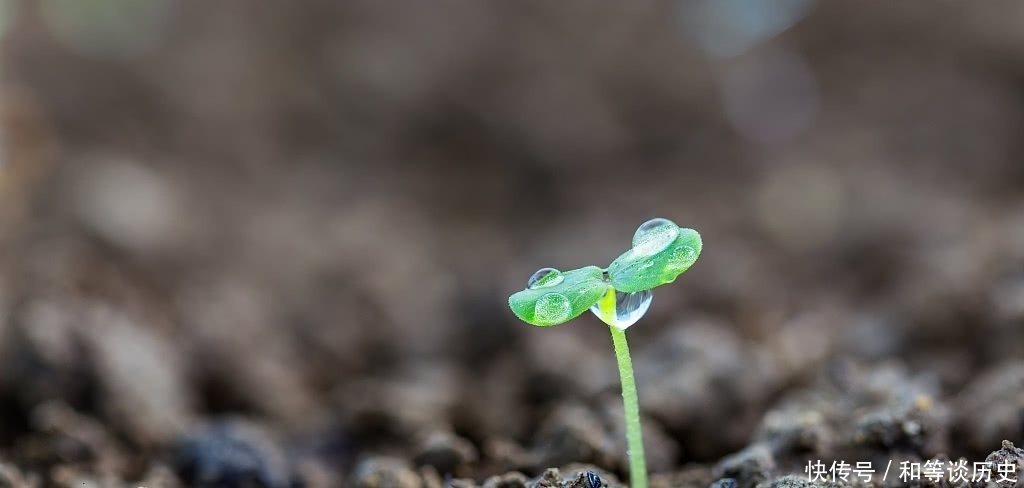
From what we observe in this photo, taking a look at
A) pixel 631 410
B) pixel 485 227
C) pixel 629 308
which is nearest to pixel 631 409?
pixel 631 410

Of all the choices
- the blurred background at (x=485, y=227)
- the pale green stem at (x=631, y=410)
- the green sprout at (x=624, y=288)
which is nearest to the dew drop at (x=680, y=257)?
the green sprout at (x=624, y=288)

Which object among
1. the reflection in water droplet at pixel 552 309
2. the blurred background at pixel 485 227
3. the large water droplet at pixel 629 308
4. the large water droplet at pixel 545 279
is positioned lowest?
the reflection in water droplet at pixel 552 309

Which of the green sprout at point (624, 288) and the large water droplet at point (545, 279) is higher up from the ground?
the large water droplet at point (545, 279)

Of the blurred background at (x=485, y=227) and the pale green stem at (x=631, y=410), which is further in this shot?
the blurred background at (x=485, y=227)

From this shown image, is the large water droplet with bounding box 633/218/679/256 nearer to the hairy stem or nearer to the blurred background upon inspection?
the hairy stem

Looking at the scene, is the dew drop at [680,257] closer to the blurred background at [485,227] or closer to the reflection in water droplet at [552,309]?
the reflection in water droplet at [552,309]

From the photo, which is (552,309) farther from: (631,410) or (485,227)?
(485,227)

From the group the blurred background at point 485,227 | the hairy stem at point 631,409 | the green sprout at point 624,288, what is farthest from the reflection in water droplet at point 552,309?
the blurred background at point 485,227

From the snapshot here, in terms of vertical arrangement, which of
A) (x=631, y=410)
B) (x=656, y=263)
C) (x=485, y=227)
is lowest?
(x=631, y=410)
